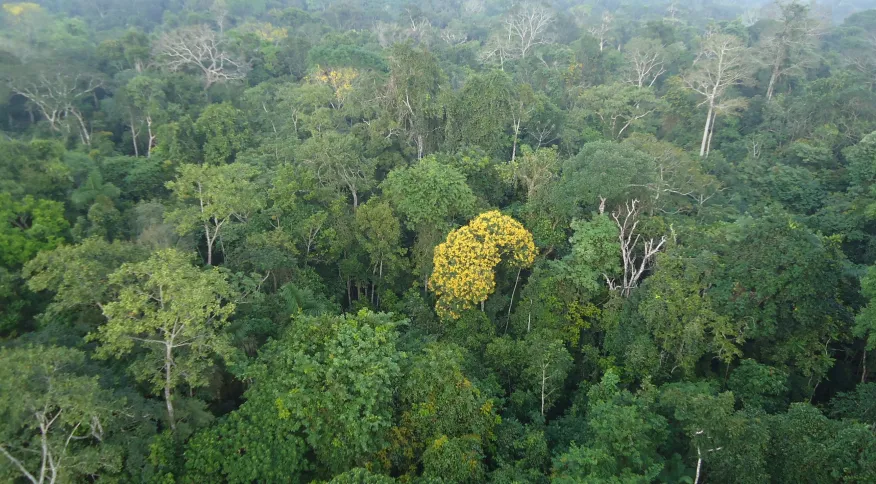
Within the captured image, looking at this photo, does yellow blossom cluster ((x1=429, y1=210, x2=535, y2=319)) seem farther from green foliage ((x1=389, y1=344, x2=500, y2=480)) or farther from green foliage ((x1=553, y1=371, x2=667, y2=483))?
green foliage ((x1=553, y1=371, x2=667, y2=483))

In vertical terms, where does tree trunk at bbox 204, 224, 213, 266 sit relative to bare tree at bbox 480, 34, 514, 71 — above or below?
below

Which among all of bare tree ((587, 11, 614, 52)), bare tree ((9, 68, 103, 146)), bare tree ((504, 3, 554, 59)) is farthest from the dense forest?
bare tree ((587, 11, 614, 52))

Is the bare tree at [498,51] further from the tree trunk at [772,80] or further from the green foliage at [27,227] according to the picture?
the green foliage at [27,227]

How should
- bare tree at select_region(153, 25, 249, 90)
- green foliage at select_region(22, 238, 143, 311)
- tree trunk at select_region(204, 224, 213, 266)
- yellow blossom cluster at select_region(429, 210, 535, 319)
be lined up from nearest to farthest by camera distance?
green foliage at select_region(22, 238, 143, 311) < yellow blossom cluster at select_region(429, 210, 535, 319) < tree trunk at select_region(204, 224, 213, 266) < bare tree at select_region(153, 25, 249, 90)

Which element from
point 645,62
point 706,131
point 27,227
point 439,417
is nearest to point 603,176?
point 439,417

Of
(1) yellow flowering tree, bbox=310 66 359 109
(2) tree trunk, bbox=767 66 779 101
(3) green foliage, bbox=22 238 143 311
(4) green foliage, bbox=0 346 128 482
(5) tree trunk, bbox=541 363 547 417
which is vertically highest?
(2) tree trunk, bbox=767 66 779 101

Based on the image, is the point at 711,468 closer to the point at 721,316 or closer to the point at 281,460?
the point at 721,316

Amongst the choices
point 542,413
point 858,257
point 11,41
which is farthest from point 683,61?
point 11,41
